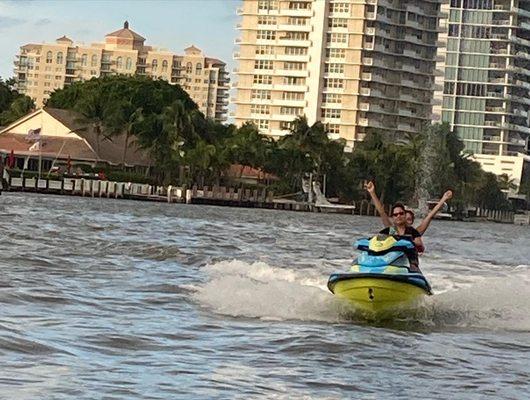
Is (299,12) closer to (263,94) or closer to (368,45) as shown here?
(368,45)

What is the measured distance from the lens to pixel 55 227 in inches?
1515

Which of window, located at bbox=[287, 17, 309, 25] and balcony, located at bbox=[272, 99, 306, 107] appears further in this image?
window, located at bbox=[287, 17, 309, 25]

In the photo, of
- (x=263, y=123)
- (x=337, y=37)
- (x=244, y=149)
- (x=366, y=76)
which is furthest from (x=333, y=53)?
(x=244, y=149)

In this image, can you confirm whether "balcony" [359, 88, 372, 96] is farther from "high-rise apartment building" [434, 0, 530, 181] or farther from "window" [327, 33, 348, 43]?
"high-rise apartment building" [434, 0, 530, 181]

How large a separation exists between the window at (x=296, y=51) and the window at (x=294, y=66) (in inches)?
48.7

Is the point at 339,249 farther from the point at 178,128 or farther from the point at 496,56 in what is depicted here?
the point at 496,56

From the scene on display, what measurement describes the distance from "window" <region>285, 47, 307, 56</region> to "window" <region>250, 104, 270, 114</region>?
284 inches

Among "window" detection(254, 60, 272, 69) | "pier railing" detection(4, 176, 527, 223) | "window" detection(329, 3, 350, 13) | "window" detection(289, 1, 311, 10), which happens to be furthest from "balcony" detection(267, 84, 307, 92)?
"pier railing" detection(4, 176, 527, 223)

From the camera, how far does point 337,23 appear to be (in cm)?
16875

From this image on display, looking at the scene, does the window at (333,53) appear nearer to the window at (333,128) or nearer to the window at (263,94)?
the window at (333,128)

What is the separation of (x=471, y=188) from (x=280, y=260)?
398ft

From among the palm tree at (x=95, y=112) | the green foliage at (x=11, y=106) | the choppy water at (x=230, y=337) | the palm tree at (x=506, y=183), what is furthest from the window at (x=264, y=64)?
the choppy water at (x=230, y=337)

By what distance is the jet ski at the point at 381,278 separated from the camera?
53.3 ft

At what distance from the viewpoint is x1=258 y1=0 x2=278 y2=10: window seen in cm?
17025
